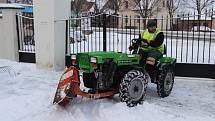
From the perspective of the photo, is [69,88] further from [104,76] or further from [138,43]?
[138,43]

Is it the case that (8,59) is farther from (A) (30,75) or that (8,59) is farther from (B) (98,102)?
(B) (98,102)

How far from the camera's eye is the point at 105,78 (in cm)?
638

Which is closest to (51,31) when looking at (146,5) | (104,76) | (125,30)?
(104,76)

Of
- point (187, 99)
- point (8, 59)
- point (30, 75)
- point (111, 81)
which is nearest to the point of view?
point (111, 81)

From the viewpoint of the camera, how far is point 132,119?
5.96 m

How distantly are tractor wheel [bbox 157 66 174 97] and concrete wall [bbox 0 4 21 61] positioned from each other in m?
5.73

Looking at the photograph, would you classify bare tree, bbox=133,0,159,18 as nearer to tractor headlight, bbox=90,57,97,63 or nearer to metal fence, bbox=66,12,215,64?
metal fence, bbox=66,12,215,64

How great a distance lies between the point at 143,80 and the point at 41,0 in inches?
184

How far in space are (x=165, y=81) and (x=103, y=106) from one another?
178cm

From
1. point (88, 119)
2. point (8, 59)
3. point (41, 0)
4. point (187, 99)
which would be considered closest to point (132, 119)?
point (88, 119)

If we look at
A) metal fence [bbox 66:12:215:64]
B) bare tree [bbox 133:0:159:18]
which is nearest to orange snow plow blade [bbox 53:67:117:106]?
metal fence [bbox 66:12:215:64]

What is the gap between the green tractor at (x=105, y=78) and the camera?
625cm

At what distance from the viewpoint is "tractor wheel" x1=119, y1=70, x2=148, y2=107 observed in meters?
6.46

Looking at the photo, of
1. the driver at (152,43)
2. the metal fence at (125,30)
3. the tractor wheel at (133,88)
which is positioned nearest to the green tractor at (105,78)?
the tractor wheel at (133,88)
